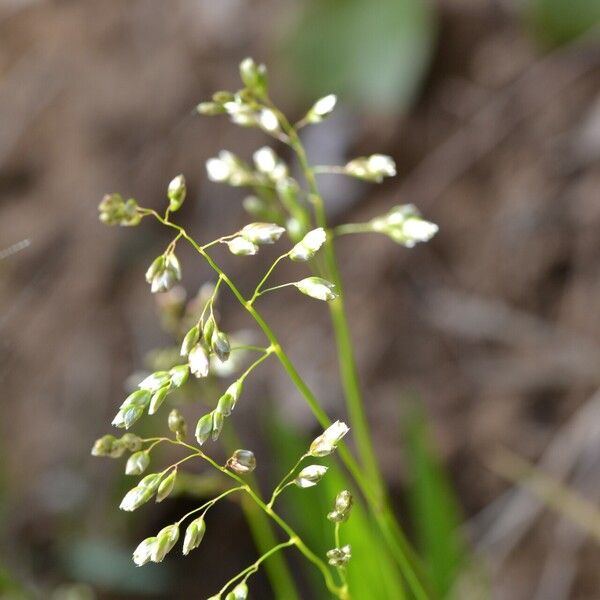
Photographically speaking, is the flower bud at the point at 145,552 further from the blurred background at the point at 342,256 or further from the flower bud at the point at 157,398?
the blurred background at the point at 342,256

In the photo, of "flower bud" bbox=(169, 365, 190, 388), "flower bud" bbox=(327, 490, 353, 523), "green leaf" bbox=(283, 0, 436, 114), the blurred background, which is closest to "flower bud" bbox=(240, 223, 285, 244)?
"flower bud" bbox=(169, 365, 190, 388)

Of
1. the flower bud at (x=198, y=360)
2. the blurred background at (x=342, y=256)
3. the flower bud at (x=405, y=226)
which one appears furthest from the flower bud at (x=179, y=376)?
the blurred background at (x=342, y=256)

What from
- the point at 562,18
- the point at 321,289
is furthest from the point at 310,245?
the point at 562,18

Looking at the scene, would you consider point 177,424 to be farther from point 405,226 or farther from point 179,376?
point 405,226

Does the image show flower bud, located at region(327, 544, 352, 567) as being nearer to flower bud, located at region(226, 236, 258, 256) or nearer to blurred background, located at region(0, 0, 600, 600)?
flower bud, located at region(226, 236, 258, 256)

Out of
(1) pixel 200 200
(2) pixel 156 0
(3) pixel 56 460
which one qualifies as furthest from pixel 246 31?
(3) pixel 56 460
